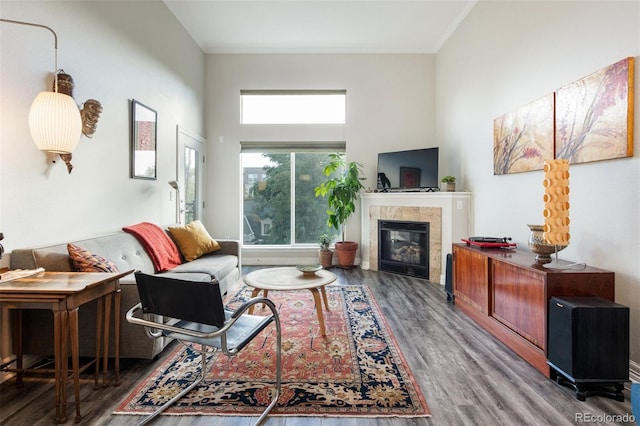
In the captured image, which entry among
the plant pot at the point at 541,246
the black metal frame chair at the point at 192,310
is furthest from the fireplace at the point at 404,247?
the black metal frame chair at the point at 192,310

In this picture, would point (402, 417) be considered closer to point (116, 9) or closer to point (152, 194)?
point (152, 194)

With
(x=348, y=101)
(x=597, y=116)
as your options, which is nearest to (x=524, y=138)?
(x=597, y=116)

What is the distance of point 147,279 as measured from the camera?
5.01ft

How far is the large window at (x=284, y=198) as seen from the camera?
217 inches

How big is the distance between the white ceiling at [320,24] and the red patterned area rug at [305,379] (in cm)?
393

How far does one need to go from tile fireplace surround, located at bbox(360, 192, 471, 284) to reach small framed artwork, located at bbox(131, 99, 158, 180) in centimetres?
315

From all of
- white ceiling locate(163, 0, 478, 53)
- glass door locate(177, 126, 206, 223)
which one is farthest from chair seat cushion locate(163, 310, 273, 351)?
white ceiling locate(163, 0, 478, 53)

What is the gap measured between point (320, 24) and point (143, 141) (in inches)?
115

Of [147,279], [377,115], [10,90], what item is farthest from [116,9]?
[377,115]

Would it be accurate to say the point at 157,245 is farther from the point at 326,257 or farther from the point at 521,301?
the point at 521,301

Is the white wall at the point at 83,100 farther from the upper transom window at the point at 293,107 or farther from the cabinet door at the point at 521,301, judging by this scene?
the cabinet door at the point at 521,301

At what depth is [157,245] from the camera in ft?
10.2

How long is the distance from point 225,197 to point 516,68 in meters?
4.43

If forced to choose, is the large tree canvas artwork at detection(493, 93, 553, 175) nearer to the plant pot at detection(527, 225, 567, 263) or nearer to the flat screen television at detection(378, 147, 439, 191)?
the plant pot at detection(527, 225, 567, 263)
